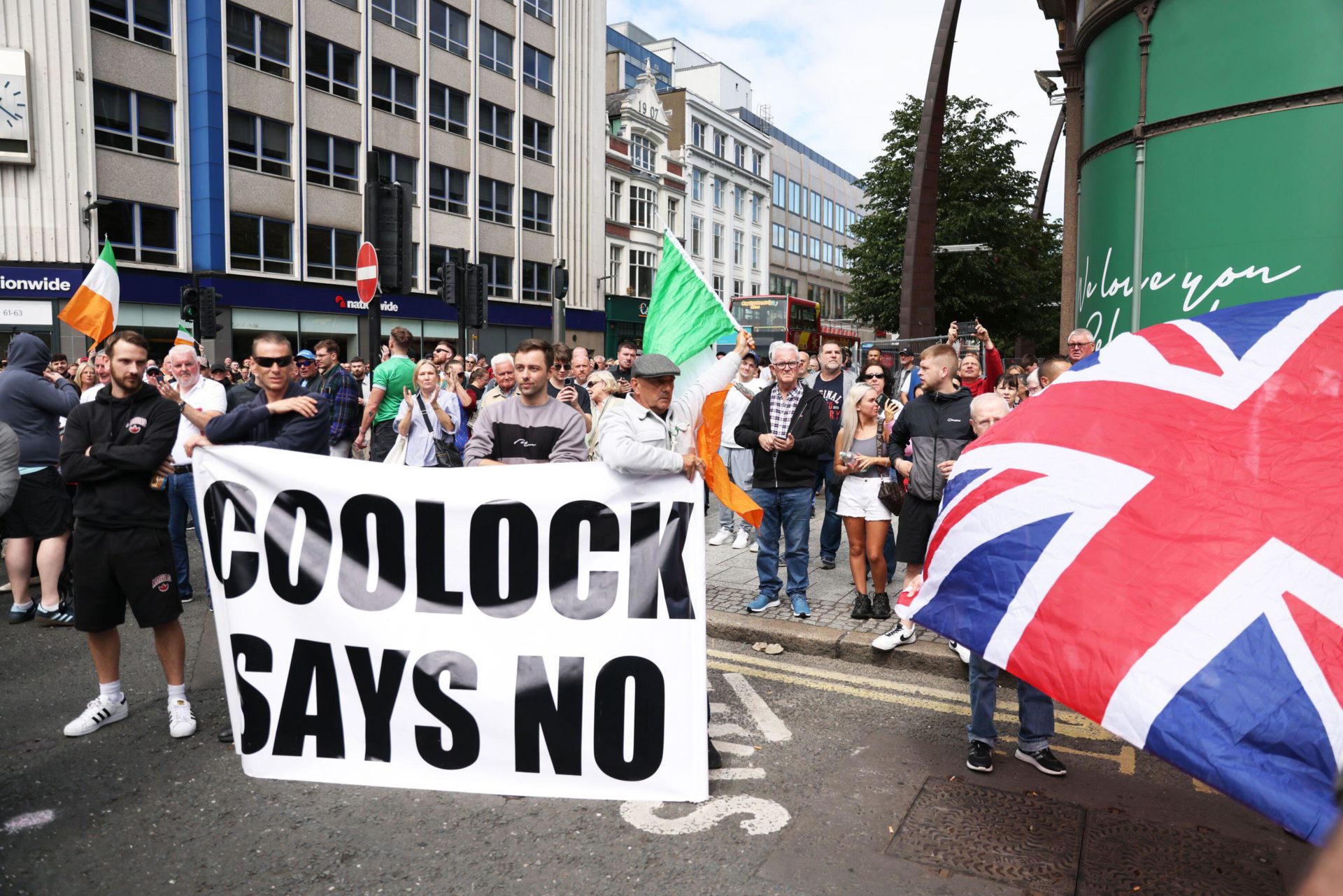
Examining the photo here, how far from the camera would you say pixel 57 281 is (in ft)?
85.9

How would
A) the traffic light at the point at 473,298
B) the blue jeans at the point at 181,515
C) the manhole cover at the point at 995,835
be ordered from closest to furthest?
the manhole cover at the point at 995,835
the blue jeans at the point at 181,515
the traffic light at the point at 473,298

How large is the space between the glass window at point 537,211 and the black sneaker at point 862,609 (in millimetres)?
36454

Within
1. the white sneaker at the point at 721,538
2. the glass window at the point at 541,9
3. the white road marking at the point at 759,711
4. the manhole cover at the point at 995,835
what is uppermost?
the glass window at the point at 541,9

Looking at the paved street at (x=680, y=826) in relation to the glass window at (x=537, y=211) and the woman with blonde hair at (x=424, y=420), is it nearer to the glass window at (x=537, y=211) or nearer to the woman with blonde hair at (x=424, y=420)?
the woman with blonde hair at (x=424, y=420)

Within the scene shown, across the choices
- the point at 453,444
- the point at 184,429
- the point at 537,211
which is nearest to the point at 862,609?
the point at 453,444

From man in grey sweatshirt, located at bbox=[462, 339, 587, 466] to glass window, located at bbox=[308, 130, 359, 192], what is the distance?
30502 mm

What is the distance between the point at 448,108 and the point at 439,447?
32577 millimetres

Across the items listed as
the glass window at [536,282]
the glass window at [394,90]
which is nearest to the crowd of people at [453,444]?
the glass window at [394,90]

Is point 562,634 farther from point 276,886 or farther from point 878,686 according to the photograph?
point 878,686

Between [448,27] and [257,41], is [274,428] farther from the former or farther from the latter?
[448,27]

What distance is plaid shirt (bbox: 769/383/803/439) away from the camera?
7.08 metres

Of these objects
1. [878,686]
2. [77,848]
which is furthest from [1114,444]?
[77,848]

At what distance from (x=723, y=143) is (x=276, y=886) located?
63.4 m

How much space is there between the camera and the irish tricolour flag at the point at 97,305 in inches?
328
